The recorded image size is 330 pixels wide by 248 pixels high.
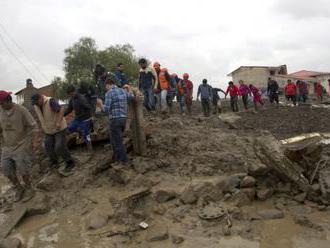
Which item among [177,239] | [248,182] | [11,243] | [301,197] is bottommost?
[177,239]

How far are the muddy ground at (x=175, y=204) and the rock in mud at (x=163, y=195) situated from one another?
0.05 ft

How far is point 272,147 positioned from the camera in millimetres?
6789

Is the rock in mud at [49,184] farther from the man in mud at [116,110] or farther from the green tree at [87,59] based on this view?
the green tree at [87,59]

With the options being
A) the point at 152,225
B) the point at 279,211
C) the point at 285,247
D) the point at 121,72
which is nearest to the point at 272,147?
the point at 279,211

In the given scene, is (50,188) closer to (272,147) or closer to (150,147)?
(150,147)

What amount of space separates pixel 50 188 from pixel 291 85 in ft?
41.0

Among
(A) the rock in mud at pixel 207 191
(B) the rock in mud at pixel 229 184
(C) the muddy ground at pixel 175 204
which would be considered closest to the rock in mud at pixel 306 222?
A: (C) the muddy ground at pixel 175 204

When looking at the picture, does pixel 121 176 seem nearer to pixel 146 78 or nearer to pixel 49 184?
pixel 49 184

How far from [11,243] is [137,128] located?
10.5 feet

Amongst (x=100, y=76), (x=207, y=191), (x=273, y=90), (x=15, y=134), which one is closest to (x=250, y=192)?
(x=207, y=191)

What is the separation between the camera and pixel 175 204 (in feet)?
22.6

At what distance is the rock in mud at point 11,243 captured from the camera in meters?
6.07

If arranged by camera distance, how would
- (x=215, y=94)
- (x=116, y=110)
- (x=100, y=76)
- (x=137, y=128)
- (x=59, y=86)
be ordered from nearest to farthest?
(x=116, y=110) → (x=137, y=128) → (x=100, y=76) → (x=215, y=94) → (x=59, y=86)

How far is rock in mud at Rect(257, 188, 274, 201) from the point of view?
22.3 ft
